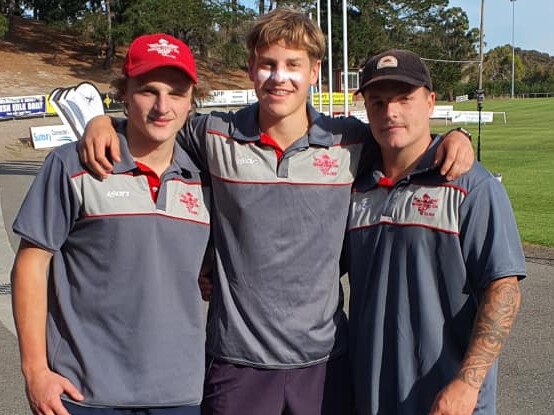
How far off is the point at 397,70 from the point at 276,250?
91 cm

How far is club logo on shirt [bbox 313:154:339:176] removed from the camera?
3295 millimetres

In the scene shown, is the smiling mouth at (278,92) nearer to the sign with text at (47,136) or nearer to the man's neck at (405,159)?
the man's neck at (405,159)

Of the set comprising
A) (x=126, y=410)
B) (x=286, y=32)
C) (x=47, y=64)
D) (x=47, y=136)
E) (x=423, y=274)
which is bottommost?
(x=47, y=136)

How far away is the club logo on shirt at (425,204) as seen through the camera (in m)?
2.93

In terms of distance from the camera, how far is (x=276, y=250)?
318 cm

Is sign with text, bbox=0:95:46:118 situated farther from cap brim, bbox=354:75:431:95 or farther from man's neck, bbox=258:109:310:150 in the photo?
cap brim, bbox=354:75:431:95

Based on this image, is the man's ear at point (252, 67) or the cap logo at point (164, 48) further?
the man's ear at point (252, 67)

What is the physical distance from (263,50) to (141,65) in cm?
61

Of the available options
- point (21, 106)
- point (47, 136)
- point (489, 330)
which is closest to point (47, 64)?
point (21, 106)

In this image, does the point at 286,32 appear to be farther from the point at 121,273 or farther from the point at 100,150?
the point at 121,273

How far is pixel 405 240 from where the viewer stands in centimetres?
296

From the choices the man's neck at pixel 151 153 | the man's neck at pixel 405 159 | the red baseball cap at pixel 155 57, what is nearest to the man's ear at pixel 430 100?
the man's neck at pixel 405 159

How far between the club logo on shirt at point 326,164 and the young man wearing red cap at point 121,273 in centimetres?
62

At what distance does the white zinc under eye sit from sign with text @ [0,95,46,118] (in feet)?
128
